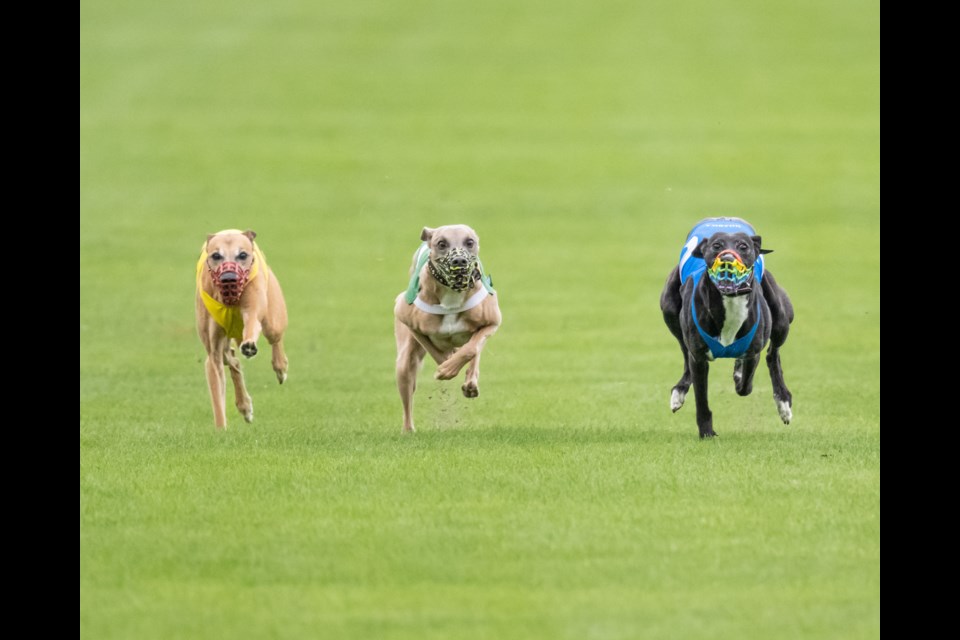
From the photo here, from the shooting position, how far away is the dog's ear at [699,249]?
36.7 feet

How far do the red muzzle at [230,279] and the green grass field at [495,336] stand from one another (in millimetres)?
1120

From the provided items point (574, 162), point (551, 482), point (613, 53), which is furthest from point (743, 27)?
point (551, 482)

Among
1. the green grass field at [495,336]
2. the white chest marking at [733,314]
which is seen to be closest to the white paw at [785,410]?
the green grass field at [495,336]

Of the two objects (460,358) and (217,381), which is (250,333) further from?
(460,358)

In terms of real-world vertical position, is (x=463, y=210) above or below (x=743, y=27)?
below

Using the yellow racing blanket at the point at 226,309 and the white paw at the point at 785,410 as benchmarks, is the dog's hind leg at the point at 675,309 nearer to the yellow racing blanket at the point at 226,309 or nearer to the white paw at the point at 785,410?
the white paw at the point at 785,410

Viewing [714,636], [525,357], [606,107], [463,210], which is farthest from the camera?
[606,107]

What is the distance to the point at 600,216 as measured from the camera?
32281 mm

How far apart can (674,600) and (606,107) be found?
34973mm

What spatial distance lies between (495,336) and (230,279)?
9.80 meters

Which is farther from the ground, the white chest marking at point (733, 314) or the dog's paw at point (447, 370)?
the white chest marking at point (733, 314)

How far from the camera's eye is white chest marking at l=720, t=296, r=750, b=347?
443 inches

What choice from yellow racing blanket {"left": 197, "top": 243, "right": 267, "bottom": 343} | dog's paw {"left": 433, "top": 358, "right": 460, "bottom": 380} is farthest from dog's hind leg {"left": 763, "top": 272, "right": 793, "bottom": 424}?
yellow racing blanket {"left": 197, "top": 243, "right": 267, "bottom": 343}

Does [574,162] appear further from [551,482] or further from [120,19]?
[551,482]
